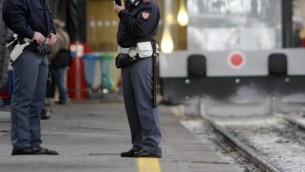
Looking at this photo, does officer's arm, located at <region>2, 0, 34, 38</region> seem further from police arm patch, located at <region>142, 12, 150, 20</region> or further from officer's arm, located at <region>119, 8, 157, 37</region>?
police arm patch, located at <region>142, 12, 150, 20</region>

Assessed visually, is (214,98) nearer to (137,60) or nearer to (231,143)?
(231,143)

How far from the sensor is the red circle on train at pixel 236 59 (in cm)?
1600

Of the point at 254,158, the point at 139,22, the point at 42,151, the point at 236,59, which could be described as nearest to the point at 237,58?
the point at 236,59

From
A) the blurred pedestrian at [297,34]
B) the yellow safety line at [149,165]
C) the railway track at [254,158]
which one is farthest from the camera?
the blurred pedestrian at [297,34]

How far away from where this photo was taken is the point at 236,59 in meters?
16.0

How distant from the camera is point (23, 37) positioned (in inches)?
331

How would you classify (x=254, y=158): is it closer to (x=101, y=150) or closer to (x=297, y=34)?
(x=101, y=150)

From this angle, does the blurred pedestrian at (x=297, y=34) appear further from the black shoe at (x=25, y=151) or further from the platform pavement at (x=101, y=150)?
the black shoe at (x=25, y=151)

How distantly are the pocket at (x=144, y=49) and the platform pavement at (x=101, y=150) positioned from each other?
0.94 meters

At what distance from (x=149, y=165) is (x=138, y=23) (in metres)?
Answer: 1.23

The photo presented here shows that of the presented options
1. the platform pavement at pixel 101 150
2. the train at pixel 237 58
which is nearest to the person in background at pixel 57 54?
the train at pixel 237 58

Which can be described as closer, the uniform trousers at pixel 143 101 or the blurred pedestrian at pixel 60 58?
the uniform trousers at pixel 143 101

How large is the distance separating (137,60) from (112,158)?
0.94 m

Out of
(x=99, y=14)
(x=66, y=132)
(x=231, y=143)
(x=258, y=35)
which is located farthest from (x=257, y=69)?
(x=99, y=14)
